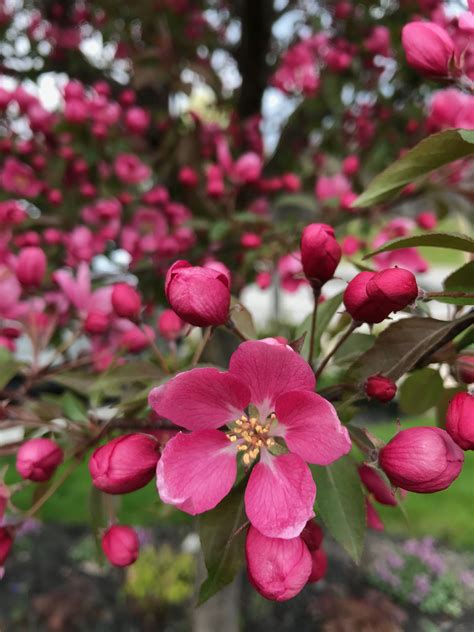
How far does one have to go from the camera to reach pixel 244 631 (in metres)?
2.96

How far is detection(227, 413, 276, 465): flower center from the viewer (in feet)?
2.18

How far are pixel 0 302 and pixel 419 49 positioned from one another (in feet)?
3.06

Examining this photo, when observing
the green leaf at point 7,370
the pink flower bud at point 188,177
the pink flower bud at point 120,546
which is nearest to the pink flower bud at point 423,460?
the pink flower bud at point 120,546

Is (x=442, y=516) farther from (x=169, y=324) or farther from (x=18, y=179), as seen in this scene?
(x=169, y=324)

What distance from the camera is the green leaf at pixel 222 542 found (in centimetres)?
62

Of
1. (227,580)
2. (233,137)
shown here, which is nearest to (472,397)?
(227,580)

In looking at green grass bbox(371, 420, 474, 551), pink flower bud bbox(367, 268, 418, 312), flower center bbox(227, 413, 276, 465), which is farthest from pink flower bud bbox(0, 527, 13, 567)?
green grass bbox(371, 420, 474, 551)

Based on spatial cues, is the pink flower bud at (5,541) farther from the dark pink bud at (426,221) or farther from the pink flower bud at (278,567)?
the dark pink bud at (426,221)

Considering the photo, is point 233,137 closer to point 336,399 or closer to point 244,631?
point 336,399

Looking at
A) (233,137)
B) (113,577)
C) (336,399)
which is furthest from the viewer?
(113,577)

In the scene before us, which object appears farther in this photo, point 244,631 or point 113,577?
point 113,577

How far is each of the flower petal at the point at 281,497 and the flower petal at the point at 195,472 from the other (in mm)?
31

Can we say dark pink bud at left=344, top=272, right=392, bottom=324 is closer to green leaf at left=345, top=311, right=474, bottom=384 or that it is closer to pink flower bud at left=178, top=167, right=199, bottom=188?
green leaf at left=345, top=311, right=474, bottom=384

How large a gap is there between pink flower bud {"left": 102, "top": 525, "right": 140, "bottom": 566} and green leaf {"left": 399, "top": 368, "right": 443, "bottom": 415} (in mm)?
420
